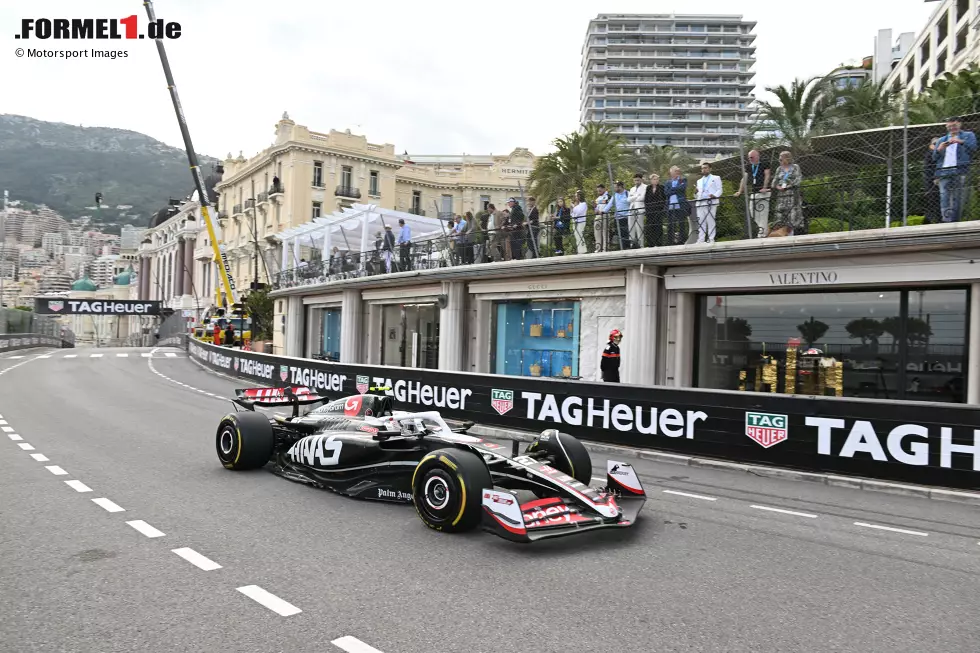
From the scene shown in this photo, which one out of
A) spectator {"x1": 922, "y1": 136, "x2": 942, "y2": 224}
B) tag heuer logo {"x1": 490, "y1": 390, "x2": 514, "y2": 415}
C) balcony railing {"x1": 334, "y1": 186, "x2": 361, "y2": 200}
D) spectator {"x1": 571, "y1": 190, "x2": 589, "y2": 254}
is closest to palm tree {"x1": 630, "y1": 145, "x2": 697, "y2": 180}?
spectator {"x1": 571, "y1": 190, "x2": 589, "y2": 254}

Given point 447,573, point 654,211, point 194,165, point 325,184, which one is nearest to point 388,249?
point 654,211

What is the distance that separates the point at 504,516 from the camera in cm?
612

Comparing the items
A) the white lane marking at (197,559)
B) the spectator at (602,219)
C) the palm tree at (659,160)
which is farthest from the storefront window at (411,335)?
the white lane marking at (197,559)

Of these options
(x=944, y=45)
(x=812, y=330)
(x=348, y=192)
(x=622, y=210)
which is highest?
(x=944, y=45)

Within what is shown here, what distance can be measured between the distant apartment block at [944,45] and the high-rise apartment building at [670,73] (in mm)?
69966

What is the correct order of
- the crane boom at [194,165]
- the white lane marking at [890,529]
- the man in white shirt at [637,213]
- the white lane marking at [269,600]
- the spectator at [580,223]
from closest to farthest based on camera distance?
the white lane marking at [269,600]
the white lane marking at [890,529]
the man in white shirt at [637,213]
the spectator at [580,223]
the crane boom at [194,165]

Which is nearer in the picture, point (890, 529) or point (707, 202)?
point (890, 529)

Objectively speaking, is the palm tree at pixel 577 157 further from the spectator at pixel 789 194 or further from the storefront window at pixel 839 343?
the spectator at pixel 789 194

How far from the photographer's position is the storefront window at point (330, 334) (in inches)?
1278

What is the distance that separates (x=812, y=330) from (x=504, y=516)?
11.9 metres

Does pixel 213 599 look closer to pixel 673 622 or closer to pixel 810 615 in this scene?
pixel 673 622

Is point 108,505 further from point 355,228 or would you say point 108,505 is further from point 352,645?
point 355,228

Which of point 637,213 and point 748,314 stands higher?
point 637,213

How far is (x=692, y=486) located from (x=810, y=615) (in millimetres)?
4852
